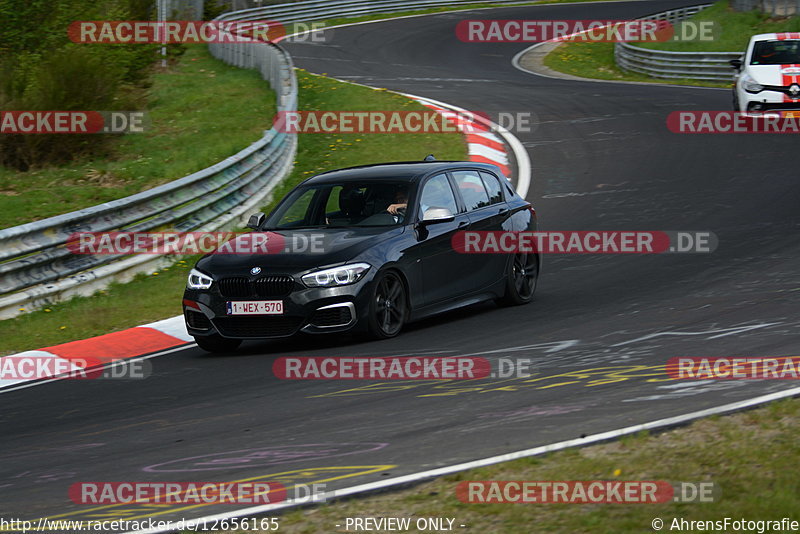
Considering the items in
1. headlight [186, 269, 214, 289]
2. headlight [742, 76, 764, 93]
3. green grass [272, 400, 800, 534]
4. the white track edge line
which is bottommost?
headlight [186, 269, 214, 289]

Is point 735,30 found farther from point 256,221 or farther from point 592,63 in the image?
point 256,221

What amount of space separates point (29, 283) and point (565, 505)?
8.47 meters

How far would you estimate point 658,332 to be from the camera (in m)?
9.36

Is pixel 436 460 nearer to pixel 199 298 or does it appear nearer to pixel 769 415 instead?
pixel 769 415

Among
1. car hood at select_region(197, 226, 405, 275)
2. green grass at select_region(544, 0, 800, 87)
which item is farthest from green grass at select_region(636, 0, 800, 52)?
car hood at select_region(197, 226, 405, 275)

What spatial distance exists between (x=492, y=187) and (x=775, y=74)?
11.5 m

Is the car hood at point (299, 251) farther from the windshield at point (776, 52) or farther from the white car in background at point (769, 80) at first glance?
the windshield at point (776, 52)

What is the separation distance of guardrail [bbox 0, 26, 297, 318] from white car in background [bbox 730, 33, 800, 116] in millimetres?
8902

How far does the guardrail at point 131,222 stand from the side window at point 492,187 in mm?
4267

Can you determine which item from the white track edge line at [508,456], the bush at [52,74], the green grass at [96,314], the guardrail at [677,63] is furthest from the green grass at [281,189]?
the guardrail at [677,63]

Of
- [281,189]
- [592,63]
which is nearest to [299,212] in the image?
[281,189]

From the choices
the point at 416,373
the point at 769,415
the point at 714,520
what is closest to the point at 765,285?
the point at 416,373

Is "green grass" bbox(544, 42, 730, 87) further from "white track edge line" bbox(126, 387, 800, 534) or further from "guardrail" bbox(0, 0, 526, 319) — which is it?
"white track edge line" bbox(126, 387, 800, 534)

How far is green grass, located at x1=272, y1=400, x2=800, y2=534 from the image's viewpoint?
4.81 metres
